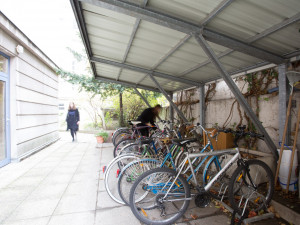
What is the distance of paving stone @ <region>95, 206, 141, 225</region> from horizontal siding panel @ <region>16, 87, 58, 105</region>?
13.4 feet

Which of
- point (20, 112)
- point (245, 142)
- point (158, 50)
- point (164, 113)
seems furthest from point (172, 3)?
point (164, 113)

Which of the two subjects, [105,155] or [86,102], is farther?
[86,102]

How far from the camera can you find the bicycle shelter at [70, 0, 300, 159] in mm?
2037

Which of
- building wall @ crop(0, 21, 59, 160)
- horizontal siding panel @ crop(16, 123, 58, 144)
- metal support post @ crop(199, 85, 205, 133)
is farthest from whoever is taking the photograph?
metal support post @ crop(199, 85, 205, 133)

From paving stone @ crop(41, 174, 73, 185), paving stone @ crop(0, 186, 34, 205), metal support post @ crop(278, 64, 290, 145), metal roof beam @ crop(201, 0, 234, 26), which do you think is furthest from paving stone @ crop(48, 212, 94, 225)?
metal support post @ crop(278, 64, 290, 145)

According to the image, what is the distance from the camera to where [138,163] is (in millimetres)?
2506

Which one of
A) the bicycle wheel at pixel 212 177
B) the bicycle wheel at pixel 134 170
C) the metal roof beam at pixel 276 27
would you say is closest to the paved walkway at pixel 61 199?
the bicycle wheel at pixel 212 177

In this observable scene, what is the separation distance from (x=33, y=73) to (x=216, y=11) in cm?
575

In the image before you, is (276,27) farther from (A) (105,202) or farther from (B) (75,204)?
(B) (75,204)

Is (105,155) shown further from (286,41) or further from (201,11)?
(286,41)

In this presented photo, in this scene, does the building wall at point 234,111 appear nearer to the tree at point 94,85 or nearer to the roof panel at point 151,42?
the roof panel at point 151,42

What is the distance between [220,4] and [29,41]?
5.37 m

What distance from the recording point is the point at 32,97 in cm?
539

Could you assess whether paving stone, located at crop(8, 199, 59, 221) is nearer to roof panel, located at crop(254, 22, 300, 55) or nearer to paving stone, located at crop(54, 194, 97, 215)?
paving stone, located at crop(54, 194, 97, 215)
